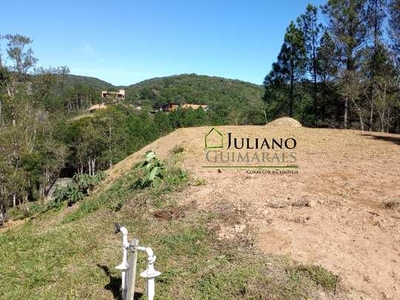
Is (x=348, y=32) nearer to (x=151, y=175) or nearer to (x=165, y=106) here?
(x=151, y=175)

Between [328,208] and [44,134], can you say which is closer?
[328,208]

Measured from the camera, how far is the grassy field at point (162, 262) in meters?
3.06

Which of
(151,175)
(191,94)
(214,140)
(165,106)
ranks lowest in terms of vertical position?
(151,175)

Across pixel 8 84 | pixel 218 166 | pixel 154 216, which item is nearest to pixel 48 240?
pixel 154 216

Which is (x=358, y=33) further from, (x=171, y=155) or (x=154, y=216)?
(x=154, y=216)

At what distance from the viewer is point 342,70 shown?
49.3ft

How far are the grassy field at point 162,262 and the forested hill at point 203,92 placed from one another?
54062 millimetres

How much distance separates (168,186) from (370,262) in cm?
304

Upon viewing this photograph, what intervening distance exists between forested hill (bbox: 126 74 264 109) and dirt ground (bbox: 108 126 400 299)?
52.1 m

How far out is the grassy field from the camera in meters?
3.06

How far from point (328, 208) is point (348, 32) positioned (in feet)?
41.3

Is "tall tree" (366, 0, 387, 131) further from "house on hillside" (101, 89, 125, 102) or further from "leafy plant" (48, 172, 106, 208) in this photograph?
"house on hillside" (101, 89, 125, 102)

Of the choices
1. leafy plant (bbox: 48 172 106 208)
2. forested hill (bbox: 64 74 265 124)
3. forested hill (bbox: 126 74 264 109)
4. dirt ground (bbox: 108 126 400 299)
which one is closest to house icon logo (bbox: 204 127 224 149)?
dirt ground (bbox: 108 126 400 299)

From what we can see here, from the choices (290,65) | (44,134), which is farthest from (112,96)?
A: (290,65)
